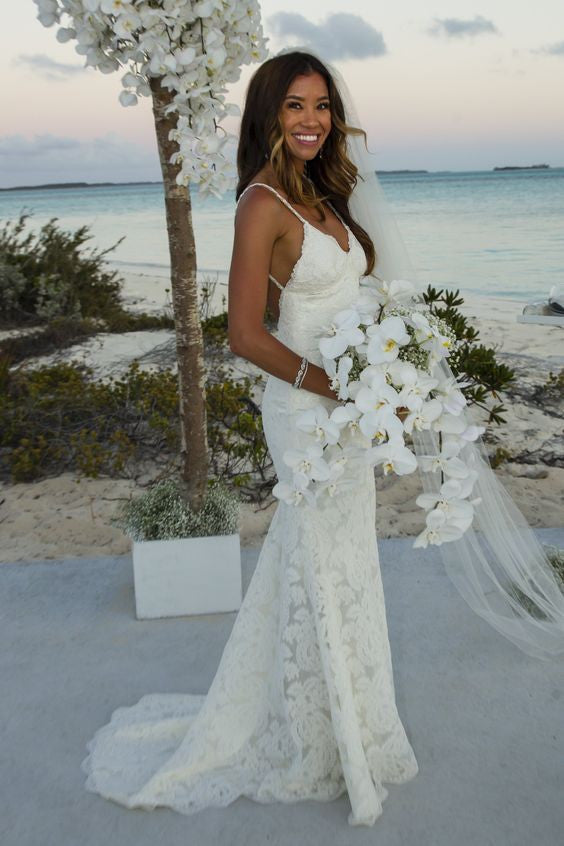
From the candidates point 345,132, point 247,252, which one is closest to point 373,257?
point 345,132

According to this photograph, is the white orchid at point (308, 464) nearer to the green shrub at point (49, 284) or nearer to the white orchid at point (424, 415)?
the white orchid at point (424, 415)

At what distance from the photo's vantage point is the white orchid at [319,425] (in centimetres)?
202

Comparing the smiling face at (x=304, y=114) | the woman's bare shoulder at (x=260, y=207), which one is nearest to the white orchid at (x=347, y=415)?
the woman's bare shoulder at (x=260, y=207)

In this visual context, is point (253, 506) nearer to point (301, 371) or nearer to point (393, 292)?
point (301, 371)

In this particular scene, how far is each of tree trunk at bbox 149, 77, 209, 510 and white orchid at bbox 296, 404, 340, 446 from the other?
161 centimetres

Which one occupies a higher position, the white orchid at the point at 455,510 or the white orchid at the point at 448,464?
the white orchid at the point at 448,464

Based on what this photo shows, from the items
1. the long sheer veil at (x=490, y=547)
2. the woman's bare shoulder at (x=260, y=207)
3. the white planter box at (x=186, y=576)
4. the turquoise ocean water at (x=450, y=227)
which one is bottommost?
the turquoise ocean water at (x=450, y=227)

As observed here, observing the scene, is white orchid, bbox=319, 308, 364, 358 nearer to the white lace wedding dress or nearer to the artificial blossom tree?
the white lace wedding dress

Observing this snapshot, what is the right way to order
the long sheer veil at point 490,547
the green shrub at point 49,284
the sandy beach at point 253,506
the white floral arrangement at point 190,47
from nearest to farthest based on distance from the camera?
1. the long sheer veil at point 490,547
2. the white floral arrangement at point 190,47
3. the sandy beach at point 253,506
4. the green shrub at point 49,284

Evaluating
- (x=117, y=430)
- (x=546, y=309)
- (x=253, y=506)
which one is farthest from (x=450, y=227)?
(x=546, y=309)

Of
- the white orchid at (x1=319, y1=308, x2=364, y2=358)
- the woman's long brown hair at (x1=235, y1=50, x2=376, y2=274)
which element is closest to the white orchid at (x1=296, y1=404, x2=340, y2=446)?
the white orchid at (x1=319, y1=308, x2=364, y2=358)

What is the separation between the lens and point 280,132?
227cm

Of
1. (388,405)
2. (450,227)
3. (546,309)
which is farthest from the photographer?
(450,227)

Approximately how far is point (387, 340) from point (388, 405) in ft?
0.49
